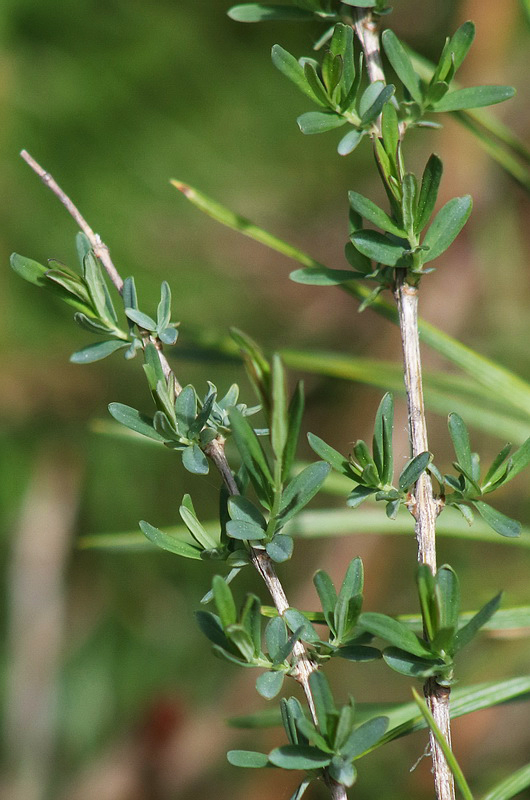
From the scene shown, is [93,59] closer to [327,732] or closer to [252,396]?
[252,396]

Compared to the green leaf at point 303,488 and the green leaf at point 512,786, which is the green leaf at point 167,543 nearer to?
the green leaf at point 303,488

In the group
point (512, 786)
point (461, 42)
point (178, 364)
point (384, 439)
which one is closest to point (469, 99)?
point (461, 42)

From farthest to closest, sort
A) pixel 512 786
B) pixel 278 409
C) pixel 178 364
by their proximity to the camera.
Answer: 1. pixel 178 364
2. pixel 512 786
3. pixel 278 409

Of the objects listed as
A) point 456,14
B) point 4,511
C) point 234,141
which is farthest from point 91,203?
point 456,14

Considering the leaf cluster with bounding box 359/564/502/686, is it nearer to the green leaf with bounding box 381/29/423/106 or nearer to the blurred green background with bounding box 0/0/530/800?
the green leaf with bounding box 381/29/423/106

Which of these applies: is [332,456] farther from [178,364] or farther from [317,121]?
[178,364]
